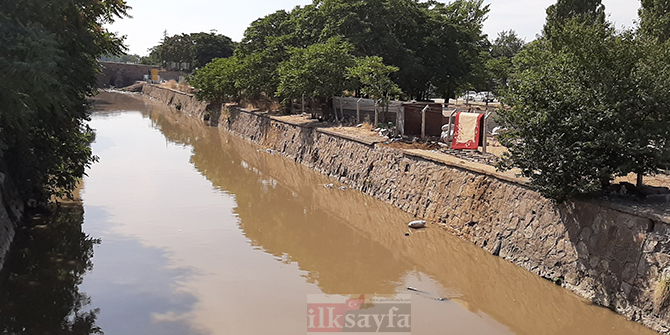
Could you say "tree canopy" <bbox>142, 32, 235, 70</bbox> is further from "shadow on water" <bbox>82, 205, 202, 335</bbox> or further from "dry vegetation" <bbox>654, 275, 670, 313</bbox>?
"dry vegetation" <bbox>654, 275, 670, 313</bbox>

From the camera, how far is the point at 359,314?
8734 millimetres

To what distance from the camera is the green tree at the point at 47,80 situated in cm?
752

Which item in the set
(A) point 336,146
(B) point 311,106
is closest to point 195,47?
(B) point 311,106

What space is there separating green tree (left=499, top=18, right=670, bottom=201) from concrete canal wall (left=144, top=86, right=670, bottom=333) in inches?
29.6

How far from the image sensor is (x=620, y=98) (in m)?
9.09

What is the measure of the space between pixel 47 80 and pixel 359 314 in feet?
19.8

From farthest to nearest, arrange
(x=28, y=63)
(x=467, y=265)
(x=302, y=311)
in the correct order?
(x=467, y=265), (x=302, y=311), (x=28, y=63)

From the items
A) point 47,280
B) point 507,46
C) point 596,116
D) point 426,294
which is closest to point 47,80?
point 47,280

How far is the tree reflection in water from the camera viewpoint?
8.02 meters

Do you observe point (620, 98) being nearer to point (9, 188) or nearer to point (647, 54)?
point (647, 54)

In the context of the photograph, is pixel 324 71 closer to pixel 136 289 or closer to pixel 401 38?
pixel 401 38

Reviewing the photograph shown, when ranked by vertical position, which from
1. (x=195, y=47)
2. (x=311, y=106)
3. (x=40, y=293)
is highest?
(x=195, y=47)

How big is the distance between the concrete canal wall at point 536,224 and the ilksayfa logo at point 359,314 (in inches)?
119

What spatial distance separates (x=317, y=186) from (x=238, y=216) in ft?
15.8
